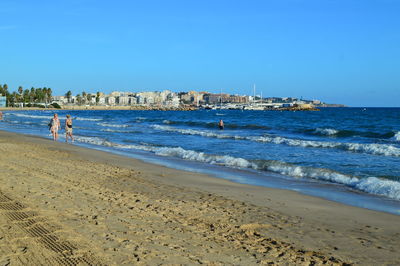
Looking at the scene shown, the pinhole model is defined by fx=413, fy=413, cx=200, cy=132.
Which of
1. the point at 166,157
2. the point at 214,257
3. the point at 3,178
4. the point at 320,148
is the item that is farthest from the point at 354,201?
the point at 320,148

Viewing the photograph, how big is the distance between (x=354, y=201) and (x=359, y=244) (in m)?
3.65

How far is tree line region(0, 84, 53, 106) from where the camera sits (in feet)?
543

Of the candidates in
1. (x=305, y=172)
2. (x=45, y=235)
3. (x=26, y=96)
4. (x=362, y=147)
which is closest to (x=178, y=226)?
(x=45, y=235)

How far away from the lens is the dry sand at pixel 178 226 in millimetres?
5004

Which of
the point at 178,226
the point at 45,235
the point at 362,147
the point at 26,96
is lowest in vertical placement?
the point at 362,147

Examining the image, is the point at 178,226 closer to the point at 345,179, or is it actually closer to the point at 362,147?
the point at 345,179

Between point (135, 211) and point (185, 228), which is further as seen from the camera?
point (135, 211)

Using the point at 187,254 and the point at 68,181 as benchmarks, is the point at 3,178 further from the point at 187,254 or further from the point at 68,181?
the point at 187,254

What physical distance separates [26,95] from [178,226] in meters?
190

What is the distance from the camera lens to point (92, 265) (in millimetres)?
4566

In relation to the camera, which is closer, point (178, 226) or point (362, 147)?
point (178, 226)

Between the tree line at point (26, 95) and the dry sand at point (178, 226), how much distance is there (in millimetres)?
169576

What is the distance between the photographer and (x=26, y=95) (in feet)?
589

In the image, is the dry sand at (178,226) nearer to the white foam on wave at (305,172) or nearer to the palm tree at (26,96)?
the white foam on wave at (305,172)
